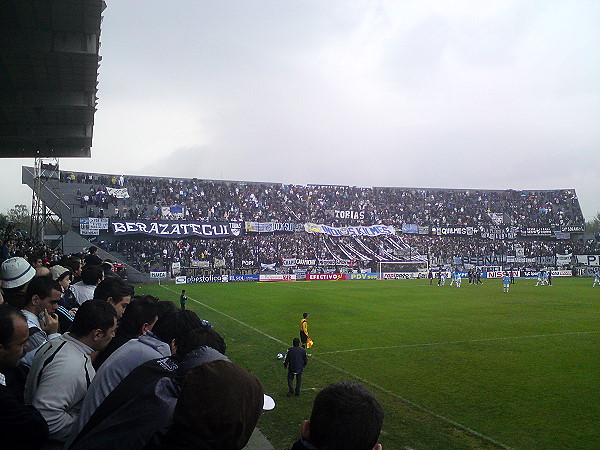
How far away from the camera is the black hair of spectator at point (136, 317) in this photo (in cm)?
448

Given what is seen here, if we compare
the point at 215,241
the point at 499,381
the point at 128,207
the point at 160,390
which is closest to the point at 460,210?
the point at 215,241

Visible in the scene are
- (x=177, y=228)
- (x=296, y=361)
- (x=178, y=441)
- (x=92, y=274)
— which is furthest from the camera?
(x=177, y=228)

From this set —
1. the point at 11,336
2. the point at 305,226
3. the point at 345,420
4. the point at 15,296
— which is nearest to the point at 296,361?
the point at 15,296

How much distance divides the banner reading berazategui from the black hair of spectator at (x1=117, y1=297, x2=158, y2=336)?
153 ft

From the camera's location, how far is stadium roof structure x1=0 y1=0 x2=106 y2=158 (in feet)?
39.4

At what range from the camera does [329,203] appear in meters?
64.9

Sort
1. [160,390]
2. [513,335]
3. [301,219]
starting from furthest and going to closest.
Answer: [301,219] < [513,335] < [160,390]

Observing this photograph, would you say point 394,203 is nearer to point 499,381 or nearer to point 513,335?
point 513,335

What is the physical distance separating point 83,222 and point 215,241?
46.1ft

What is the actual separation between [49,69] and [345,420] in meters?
16.2

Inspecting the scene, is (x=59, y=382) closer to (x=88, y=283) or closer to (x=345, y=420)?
(x=345, y=420)

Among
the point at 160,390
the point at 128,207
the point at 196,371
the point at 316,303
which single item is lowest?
the point at 316,303

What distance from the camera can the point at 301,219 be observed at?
61.5 m

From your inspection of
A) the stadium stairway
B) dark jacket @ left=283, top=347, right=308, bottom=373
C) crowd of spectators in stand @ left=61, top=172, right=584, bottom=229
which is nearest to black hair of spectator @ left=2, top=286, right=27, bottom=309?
dark jacket @ left=283, top=347, right=308, bottom=373
